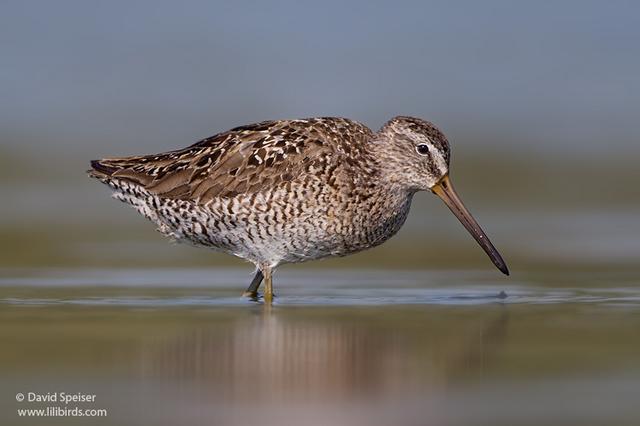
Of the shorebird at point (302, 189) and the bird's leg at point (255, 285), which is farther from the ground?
the shorebird at point (302, 189)

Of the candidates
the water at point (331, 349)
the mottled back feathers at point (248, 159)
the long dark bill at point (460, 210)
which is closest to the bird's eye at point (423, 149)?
the long dark bill at point (460, 210)

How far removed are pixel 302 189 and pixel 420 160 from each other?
3.07ft

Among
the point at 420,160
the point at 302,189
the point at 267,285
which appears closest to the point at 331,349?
the point at 302,189

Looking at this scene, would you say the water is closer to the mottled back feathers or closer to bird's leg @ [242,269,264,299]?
bird's leg @ [242,269,264,299]

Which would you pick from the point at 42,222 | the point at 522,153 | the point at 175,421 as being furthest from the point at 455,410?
the point at 522,153

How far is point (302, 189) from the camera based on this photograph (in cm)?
1136

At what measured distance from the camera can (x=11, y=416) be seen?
7762 mm

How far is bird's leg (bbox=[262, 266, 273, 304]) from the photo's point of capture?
1161 centimetres

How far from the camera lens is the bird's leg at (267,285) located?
38.1ft

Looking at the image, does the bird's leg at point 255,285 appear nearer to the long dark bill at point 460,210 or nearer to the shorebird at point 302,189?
the shorebird at point 302,189

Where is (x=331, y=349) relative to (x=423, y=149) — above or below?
below

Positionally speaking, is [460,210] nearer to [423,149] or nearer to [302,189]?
[423,149]

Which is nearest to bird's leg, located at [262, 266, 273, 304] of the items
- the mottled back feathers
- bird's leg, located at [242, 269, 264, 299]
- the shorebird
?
the shorebird

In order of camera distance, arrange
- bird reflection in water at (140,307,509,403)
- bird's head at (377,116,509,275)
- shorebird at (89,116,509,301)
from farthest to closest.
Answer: bird's head at (377,116,509,275) < shorebird at (89,116,509,301) < bird reflection in water at (140,307,509,403)
